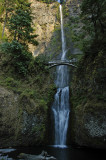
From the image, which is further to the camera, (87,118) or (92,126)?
(87,118)

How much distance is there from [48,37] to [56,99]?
2481 centimetres

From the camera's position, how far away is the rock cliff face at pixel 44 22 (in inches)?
1433

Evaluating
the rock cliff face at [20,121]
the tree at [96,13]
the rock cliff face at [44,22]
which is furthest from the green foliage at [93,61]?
the rock cliff face at [44,22]

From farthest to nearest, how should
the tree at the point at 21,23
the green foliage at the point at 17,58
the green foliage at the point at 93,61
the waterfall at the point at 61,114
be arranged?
1. the tree at the point at 21,23
2. the green foliage at the point at 17,58
3. the waterfall at the point at 61,114
4. the green foliage at the point at 93,61

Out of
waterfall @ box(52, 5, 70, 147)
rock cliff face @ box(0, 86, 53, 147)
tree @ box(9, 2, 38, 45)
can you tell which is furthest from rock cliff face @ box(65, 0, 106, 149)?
tree @ box(9, 2, 38, 45)

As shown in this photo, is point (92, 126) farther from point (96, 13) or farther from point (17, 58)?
point (17, 58)

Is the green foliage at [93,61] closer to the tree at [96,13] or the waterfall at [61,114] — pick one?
the tree at [96,13]

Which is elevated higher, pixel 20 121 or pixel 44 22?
pixel 44 22

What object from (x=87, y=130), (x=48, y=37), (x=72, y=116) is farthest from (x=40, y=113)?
(x=48, y=37)

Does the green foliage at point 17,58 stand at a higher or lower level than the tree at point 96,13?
lower

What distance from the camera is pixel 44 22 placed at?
131ft

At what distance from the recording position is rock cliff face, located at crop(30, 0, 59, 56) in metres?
36.4

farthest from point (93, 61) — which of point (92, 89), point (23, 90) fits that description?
point (23, 90)

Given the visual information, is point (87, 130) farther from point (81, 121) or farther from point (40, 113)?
point (40, 113)
